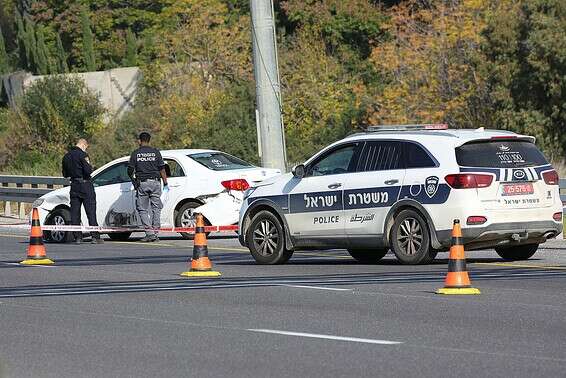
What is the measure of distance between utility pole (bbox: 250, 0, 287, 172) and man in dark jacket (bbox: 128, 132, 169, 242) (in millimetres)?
3420

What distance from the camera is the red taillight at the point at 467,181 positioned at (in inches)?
659

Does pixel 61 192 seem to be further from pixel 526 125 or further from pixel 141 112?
pixel 141 112

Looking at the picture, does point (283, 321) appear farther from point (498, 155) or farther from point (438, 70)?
point (438, 70)

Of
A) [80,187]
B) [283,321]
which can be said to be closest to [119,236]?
[80,187]

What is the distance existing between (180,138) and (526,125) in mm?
14080

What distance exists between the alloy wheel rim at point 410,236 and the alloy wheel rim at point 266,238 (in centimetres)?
203

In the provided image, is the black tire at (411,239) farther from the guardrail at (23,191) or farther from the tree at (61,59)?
the tree at (61,59)

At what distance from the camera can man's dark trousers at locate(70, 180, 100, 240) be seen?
23797 millimetres

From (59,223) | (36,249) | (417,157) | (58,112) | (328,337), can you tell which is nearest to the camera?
(328,337)

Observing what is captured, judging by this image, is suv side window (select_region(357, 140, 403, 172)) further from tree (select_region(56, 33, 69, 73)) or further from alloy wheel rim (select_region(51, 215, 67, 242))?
tree (select_region(56, 33, 69, 73))

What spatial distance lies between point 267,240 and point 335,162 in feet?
4.58

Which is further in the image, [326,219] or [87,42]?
[87,42]

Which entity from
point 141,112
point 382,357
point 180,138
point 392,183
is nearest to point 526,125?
point 180,138

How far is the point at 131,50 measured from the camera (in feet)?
215
